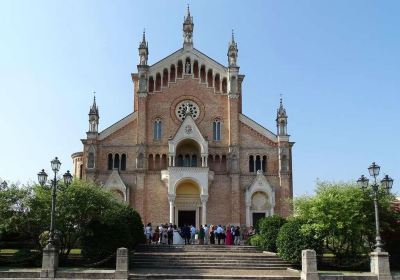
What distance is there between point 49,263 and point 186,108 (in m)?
28.0

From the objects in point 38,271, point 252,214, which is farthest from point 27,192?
point 252,214

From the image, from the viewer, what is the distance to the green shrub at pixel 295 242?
94.7 feet

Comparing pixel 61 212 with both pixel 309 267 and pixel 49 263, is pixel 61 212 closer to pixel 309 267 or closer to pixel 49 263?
pixel 49 263

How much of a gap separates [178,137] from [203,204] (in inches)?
276

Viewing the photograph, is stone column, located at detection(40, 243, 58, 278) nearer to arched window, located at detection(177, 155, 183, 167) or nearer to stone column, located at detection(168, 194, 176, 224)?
stone column, located at detection(168, 194, 176, 224)

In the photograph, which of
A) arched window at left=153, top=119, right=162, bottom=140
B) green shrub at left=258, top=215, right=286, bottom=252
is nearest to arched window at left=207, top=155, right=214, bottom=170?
arched window at left=153, top=119, right=162, bottom=140

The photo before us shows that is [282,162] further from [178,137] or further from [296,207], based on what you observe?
[296,207]

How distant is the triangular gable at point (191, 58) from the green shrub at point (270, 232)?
21284 millimetres

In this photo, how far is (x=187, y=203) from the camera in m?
49.1

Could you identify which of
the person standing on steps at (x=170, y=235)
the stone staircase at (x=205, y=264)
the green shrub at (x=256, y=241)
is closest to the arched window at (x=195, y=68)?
the person standing on steps at (x=170, y=235)

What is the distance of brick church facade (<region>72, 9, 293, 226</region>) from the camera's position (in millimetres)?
47969

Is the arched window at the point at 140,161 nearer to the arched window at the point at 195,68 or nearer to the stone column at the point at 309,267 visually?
the arched window at the point at 195,68

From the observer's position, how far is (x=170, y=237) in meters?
39.6

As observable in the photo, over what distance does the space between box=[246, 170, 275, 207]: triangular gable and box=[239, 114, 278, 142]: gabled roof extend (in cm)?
413
